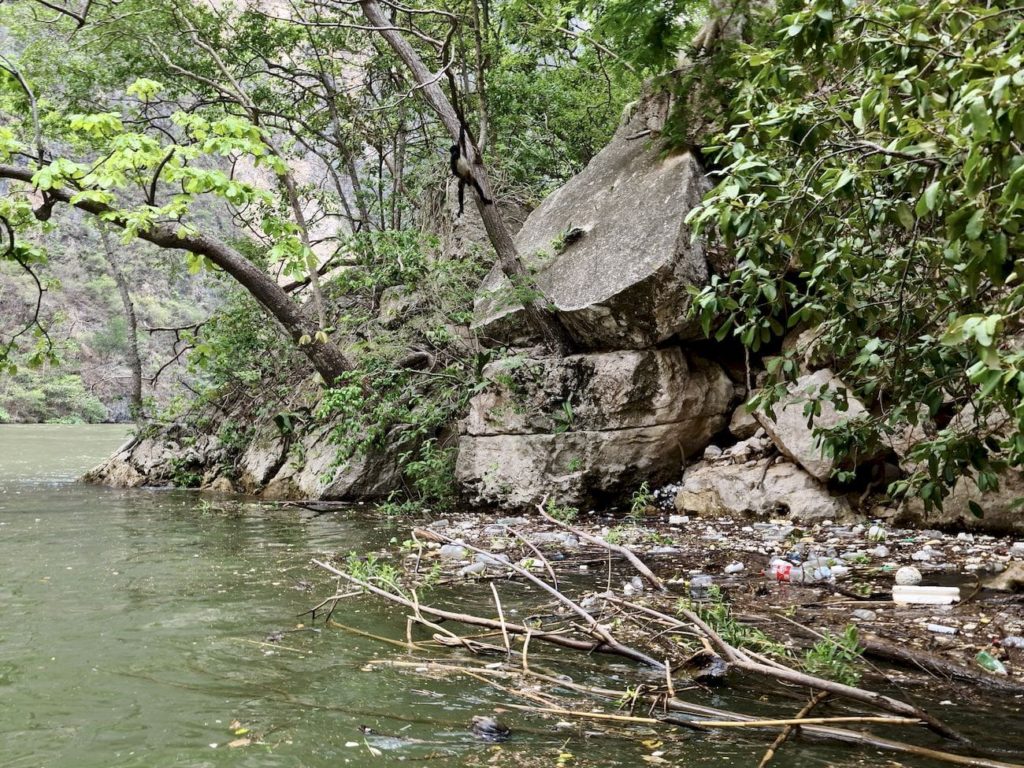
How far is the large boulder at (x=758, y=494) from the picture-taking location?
7395 millimetres

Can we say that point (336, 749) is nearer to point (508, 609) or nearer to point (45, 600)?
point (508, 609)

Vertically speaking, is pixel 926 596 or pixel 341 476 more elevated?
pixel 341 476

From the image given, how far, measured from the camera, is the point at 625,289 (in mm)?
8438

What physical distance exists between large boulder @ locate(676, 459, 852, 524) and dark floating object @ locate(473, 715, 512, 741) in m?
5.32

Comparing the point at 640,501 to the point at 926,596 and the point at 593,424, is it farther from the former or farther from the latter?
the point at 926,596

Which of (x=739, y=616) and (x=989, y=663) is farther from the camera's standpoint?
(x=739, y=616)

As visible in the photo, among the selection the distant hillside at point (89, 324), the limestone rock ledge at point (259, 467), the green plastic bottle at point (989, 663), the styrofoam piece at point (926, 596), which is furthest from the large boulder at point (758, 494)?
the distant hillside at point (89, 324)

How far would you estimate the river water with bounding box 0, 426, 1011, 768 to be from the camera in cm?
254

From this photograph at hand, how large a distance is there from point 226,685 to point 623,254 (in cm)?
671

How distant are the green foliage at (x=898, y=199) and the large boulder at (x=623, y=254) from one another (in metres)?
3.33

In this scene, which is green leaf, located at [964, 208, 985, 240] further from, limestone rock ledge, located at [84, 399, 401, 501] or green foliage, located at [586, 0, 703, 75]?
limestone rock ledge, located at [84, 399, 401, 501]

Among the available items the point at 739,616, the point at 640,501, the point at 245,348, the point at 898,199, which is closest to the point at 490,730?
the point at 739,616

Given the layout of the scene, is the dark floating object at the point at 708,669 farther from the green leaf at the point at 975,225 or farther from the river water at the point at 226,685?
the green leaf at the point at 975,225

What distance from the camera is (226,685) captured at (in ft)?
10.6
